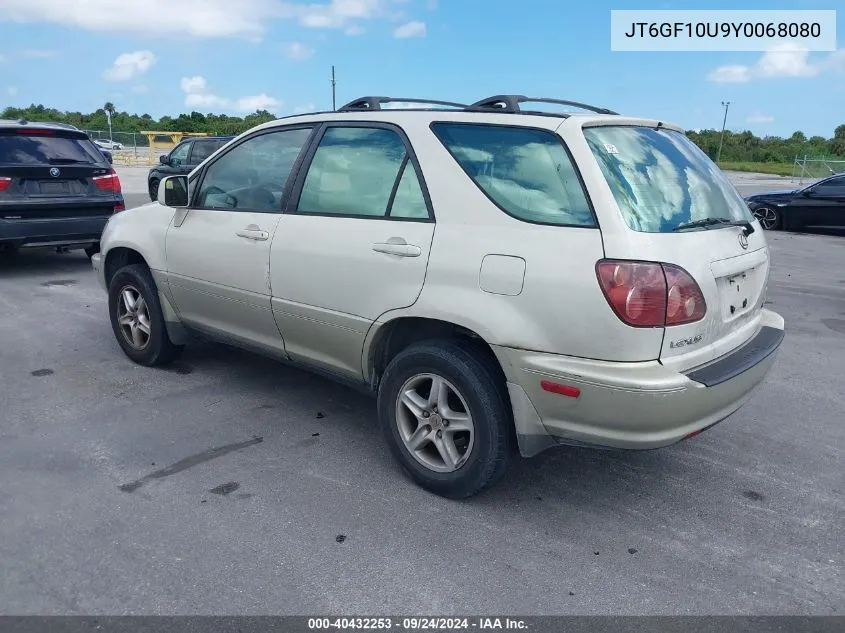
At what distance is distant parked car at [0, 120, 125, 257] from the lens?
25.0 ft

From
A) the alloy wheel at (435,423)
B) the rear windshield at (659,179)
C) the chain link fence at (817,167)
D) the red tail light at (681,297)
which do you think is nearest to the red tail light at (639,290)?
the red tail light at (681,297)

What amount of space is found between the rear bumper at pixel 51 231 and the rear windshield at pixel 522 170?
20.3ft

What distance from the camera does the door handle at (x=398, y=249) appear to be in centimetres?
322

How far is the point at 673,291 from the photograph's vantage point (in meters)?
2.72

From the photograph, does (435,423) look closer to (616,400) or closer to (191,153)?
(616,400)

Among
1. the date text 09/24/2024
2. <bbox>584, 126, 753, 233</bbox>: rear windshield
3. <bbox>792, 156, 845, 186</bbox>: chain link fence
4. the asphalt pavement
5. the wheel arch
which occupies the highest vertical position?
<bbox>792, 156, 845, 186</bbox>: chain link fence

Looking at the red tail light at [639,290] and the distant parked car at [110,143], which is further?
the distant parked car at [110,143]

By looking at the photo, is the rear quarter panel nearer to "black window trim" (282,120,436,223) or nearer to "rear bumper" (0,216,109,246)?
"black window trim" (282,120,436,223)

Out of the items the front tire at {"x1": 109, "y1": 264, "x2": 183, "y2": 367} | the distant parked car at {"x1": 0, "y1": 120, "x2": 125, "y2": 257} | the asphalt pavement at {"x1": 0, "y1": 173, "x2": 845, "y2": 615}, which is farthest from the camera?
the distant parked car at {"x1": 0, "y1": 120, "x2": 125, "y2": 257}

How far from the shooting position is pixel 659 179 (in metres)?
3.09

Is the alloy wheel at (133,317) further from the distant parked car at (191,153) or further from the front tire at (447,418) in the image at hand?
the distant parked car at (191,153)

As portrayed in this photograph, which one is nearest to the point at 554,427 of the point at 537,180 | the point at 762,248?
the point at 537,180

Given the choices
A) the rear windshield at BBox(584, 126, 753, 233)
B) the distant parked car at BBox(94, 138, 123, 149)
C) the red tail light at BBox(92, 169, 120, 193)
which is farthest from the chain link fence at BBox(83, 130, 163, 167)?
the rear windshield at BBox(584, 126, 753, 233)

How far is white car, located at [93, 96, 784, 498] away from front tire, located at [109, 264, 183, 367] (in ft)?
2.87
